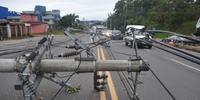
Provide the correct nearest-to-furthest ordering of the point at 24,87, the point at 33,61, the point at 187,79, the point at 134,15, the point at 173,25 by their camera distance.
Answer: the point at 24,87, the point at 33,61, the point at 187,79, the point at 173,25, the point at 134,15

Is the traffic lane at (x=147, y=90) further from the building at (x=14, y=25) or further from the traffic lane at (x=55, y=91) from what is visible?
the building at (x=14, y=25)

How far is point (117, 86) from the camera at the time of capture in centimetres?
1123

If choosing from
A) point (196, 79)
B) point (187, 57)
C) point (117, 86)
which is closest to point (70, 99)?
point (117, 86)

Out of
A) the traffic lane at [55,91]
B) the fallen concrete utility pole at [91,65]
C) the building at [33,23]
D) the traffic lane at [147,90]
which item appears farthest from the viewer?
the building at [33,23]

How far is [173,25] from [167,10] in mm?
3877

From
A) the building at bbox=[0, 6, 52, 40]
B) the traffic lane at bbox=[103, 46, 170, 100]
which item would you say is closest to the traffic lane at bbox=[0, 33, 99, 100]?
the traffic lane at bbox=[103, 46, 170, 100]

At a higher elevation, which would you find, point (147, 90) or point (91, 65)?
point (91, 65)

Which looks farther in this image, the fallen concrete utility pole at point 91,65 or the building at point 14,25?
the building at point 14,25

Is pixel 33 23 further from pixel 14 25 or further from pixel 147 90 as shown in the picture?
pixel 147 90

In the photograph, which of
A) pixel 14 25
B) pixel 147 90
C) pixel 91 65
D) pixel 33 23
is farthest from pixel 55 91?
pixel 33 23

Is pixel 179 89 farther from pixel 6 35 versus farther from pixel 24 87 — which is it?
pixel 6 35

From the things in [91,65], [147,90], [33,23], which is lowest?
[147,90]

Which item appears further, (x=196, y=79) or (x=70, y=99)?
(x=196, y=79)

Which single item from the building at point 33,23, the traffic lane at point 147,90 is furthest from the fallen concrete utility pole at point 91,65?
the building at point 33,23
